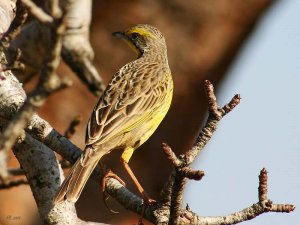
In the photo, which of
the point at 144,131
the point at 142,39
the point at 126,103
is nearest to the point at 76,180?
the point at 144,131

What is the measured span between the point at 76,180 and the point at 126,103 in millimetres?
1406

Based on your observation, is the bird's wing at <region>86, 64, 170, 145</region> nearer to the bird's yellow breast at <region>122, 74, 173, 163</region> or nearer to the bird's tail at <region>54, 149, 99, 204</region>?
the bird's yellow breast at <region>122, 74, 173, 163</region>

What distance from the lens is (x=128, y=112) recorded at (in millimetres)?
7152

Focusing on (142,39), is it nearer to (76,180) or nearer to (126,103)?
(126,103)

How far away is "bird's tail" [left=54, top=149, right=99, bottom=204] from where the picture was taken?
5848mm

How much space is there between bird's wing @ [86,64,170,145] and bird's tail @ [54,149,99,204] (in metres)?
0.30

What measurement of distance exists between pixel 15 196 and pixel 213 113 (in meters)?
5.76

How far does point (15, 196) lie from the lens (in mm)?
10312

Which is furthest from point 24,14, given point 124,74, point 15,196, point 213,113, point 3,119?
point 15,196

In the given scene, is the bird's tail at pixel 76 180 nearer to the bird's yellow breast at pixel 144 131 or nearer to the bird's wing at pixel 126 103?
the bird's wing at pixel 126 103

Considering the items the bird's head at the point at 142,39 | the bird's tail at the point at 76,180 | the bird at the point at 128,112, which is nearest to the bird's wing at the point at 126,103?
the bird at the point at 128,112

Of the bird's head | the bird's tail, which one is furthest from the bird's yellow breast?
the bird's head

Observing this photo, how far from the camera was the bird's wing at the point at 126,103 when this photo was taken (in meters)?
6.79

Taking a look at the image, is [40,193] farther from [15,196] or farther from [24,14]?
[15,196]
